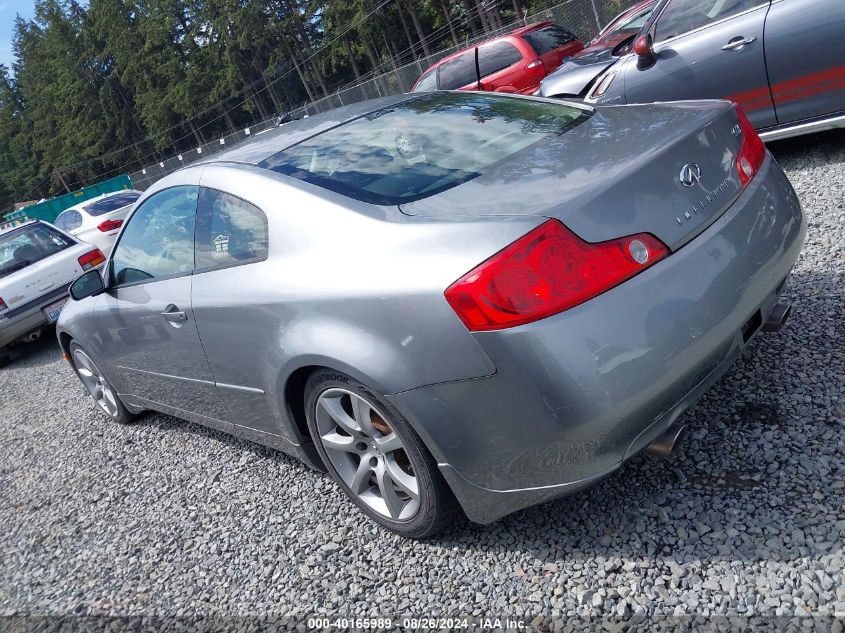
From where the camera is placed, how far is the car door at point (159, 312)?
315cm

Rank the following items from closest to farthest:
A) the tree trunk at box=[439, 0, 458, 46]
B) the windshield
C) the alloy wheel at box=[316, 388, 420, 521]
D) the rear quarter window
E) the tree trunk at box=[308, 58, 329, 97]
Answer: the alloy wheel at box=[316, 388, 420, 521]
the windshield
the rear quarter window
the tree trunk at box=[439, 0, 458, 46]
the tree trunk at box=[308, 58, 329, 97]

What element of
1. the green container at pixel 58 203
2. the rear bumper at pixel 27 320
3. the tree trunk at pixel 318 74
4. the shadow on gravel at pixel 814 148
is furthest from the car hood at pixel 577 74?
the tree trunk at pixel 318 74

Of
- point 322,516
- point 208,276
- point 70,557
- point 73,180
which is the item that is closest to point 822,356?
point 322,516

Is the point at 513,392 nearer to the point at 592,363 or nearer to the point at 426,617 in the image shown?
the point at 592,363

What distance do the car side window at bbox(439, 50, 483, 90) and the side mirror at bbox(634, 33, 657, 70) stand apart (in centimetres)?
600

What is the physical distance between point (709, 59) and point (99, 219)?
10.8m

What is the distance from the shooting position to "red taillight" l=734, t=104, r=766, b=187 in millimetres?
2385

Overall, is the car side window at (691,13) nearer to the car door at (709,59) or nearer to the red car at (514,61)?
the car door at (709,59)

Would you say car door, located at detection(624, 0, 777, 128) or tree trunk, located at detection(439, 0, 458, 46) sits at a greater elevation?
tree trunk, located at detection(439, 0, 458, 46)

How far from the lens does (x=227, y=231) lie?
2.86 m

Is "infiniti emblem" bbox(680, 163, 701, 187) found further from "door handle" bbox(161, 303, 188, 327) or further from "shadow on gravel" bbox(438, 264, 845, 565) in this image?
"door handle" bbox(161, 303, 188, 327)

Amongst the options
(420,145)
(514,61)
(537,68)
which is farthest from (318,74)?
(420,145)

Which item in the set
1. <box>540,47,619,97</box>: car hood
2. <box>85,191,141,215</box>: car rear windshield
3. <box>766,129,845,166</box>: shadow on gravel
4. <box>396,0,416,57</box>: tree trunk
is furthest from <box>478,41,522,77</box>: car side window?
<box>396,0,416,57</box>: tree trunk

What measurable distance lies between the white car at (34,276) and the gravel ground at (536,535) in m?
4.53
